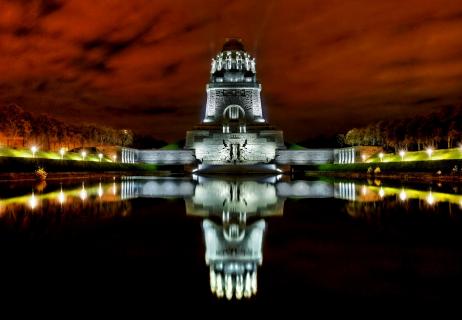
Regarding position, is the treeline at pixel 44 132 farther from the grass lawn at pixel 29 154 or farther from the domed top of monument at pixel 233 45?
the domed top of monument at pixel 233 45

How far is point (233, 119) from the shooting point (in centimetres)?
7212

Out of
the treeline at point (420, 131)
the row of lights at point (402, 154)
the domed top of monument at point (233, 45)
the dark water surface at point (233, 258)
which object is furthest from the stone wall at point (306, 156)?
the dark water surface at point (233, 258)

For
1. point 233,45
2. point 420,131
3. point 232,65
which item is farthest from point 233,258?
point 233,45

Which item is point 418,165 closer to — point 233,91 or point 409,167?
point 409,167

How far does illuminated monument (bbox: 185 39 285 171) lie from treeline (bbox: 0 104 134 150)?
13268 mm

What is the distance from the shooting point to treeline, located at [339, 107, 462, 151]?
48.6 m

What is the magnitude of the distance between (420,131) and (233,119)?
2923cm

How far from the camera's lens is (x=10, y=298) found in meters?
3.91

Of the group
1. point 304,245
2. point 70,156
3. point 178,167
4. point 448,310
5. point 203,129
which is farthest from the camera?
point 203,129

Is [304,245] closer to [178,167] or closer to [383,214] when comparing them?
[383,214]

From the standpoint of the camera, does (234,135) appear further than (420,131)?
Yes

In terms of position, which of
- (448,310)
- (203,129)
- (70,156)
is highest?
(203,129)

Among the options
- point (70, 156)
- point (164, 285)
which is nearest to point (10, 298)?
point (164, 285)

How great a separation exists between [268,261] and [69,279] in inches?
84.6
